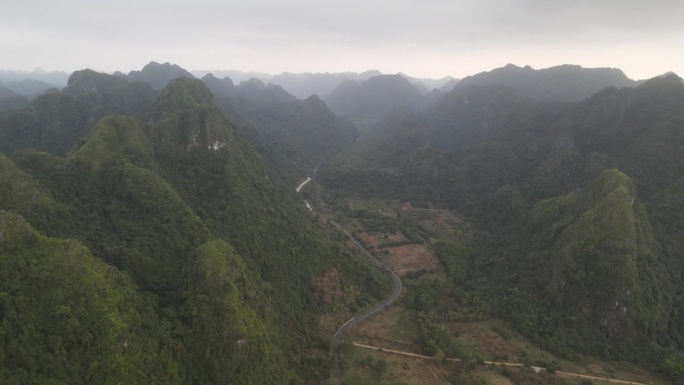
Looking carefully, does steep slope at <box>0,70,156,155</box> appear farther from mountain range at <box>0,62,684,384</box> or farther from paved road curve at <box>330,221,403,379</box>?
paved road curve at <box>330,221,403,379</box>

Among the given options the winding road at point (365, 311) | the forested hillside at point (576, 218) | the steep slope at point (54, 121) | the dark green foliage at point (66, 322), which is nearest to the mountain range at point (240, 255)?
the dark green foliage at point (66, 322)

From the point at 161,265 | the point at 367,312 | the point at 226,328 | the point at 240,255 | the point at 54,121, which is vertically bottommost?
the point at 367,312

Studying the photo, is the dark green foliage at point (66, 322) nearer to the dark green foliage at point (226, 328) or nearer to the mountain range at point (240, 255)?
the mountain range at point (240, 255)

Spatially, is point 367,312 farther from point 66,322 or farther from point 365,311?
point 66,322

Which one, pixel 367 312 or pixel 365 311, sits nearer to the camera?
pixel 367 312

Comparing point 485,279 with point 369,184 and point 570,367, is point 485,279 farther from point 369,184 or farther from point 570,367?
point 369,184

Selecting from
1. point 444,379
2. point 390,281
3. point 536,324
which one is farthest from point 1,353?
point 536,324

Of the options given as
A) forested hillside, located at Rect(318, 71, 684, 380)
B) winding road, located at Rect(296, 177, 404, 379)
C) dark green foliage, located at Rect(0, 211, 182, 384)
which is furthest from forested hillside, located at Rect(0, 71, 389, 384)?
forested hillside, located at Rect(318, 71, 684, 380)

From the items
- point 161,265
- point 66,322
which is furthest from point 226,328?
point 66,322

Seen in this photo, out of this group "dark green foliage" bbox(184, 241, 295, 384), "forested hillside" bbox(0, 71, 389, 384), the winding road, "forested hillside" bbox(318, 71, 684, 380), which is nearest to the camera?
"forested hillside" bbox(0, 71, 389, 384)
